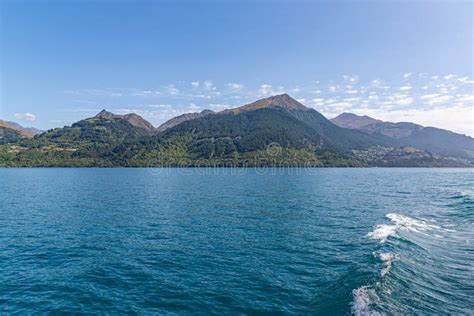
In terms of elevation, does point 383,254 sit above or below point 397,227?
above

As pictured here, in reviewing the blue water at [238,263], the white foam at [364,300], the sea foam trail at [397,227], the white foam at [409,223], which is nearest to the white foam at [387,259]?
the blue water at [238,263]

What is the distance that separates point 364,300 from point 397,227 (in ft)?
99.8

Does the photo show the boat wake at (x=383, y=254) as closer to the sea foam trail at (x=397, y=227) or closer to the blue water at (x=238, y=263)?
the sea foam trail at (x=397, y=227)

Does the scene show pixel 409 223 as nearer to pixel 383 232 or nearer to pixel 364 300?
pixel 383 232

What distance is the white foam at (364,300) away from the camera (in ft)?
70.8

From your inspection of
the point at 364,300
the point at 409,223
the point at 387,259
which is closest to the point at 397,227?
the point at 409,223

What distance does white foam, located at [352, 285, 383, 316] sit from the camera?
2157 cm

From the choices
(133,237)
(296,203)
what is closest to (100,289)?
(133,237)

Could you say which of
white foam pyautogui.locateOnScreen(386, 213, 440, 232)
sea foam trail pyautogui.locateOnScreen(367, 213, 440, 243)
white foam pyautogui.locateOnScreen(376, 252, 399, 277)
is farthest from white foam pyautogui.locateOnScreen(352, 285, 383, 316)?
white foam pyautogui.locateOnScreen(386, 213, 440, 232)

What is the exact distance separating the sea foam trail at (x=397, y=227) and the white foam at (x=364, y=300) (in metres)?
18.5

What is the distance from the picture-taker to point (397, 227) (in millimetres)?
48938

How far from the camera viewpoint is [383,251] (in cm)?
3597

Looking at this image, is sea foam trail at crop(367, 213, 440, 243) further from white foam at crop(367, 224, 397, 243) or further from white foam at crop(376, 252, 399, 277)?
white foam at crop(376, 252, 399, 277)

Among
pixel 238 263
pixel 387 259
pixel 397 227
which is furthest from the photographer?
pixel 397 227
